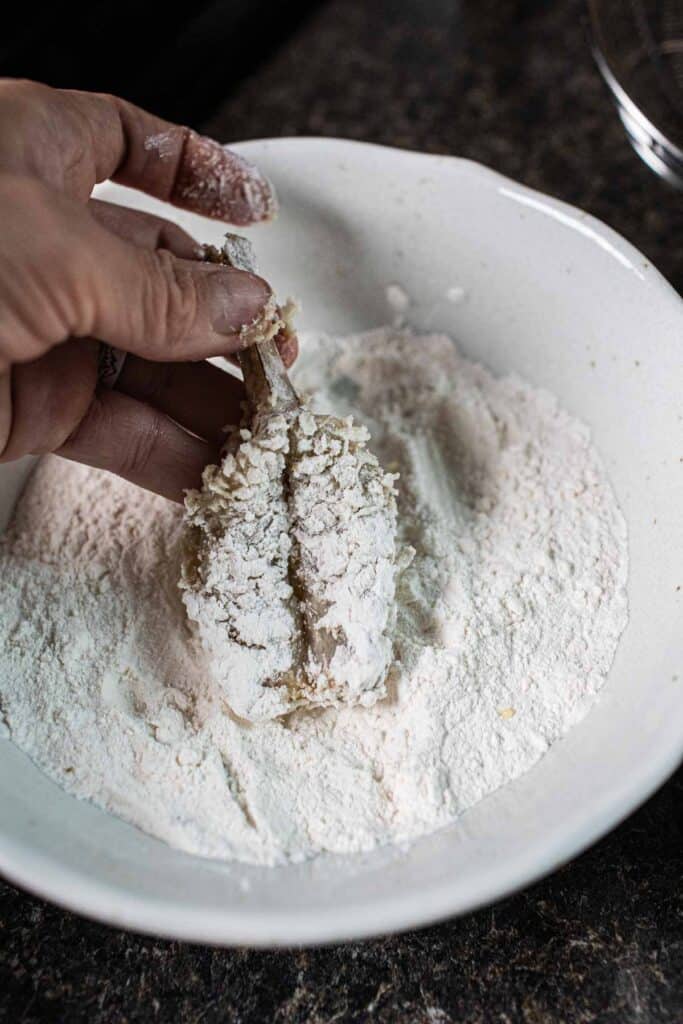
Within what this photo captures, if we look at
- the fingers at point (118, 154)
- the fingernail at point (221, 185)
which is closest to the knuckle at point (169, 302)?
the fingers at point (118, 154)

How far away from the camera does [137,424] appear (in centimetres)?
93

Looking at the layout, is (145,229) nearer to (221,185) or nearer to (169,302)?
(221,185)

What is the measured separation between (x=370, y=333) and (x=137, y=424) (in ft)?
1.05

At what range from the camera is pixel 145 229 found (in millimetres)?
976

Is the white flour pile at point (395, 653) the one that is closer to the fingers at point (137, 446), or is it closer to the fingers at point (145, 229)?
the fingers at point (137, 446)

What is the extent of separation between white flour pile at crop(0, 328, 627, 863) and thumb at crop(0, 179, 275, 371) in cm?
25

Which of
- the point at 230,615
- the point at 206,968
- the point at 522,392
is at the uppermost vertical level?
the point at 522,392

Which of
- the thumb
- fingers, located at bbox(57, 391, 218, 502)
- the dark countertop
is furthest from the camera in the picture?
fingers, located at bbox(57, 391, 218, 502)

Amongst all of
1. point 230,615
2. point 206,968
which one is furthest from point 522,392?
point 206,968

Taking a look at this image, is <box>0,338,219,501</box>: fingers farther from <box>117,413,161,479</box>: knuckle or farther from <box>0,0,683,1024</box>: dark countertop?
<box>0,0,683,1024</box>: dark countertop

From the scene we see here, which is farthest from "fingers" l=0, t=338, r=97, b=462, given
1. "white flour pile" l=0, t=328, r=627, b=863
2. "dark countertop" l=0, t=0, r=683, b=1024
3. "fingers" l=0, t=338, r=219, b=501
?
"dark countertop" l=0, t=0, r=683, b=1024

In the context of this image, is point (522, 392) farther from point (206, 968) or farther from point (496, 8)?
point (496, 8)

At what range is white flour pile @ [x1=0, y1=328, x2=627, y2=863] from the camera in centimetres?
79

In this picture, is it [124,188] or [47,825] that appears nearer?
[47,825]
